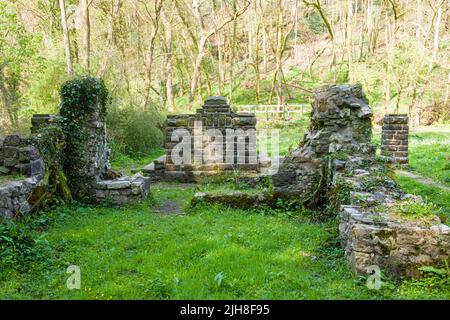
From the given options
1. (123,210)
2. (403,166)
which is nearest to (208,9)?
(403,166)

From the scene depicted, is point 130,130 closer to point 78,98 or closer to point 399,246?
point 78,98

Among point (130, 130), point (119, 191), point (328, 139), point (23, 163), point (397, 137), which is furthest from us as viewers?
point (130, 130)

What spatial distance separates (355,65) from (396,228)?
24392mm

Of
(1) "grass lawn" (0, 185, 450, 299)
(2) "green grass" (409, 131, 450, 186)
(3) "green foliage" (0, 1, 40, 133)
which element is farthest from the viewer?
(3) "green foliage" (0, 1, 40, 133)

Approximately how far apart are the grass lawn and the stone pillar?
8255mm

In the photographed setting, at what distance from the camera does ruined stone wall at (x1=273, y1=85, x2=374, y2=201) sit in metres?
8.32

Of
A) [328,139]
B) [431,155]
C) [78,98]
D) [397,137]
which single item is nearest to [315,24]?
[431,155]

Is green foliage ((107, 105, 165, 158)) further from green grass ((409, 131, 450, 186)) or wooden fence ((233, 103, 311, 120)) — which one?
green grass ((409, 131, 450, 186))

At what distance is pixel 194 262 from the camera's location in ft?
16.7

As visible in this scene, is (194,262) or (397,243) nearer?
(397,243)

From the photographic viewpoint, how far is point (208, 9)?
38.2 metres

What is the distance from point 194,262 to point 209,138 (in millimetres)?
7800

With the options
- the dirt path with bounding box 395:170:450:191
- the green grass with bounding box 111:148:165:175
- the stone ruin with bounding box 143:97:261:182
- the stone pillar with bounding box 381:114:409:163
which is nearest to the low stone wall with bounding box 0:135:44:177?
the stone ruin with bounding box 143:97:261:182
